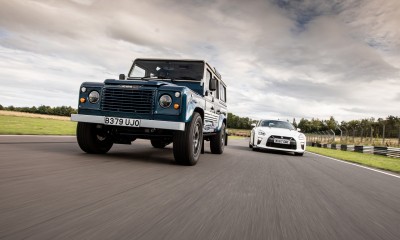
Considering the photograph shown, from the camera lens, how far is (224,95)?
10.2 meters

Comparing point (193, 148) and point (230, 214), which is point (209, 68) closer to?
point (193, 148)

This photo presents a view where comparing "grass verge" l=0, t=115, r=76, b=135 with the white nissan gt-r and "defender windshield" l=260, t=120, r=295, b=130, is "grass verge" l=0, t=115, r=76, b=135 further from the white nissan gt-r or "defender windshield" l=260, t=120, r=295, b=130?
"defender windshield" l=260, t=120, r=295, b=130

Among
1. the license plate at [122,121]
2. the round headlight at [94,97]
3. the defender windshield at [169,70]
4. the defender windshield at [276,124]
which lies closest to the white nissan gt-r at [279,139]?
the defender windshield at [276,124]

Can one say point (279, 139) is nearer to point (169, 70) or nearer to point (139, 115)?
Answer: point (169, 70)

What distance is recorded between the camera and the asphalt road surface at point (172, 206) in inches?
77.9

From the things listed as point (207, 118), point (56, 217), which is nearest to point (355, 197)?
point (56, 217)

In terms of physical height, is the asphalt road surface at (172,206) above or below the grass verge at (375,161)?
above

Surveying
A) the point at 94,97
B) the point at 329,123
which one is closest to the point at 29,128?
the point at 94,97

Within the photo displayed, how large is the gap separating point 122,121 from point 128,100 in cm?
39

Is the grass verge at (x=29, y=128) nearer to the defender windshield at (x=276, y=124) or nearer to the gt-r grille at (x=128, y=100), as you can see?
the gt-r grille at (x=128, y=100)

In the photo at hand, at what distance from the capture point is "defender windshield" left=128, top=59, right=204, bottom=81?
719 cm

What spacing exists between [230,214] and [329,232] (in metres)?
0.72

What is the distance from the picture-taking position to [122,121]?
539cm

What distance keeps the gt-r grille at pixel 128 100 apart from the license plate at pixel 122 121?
0.18m
